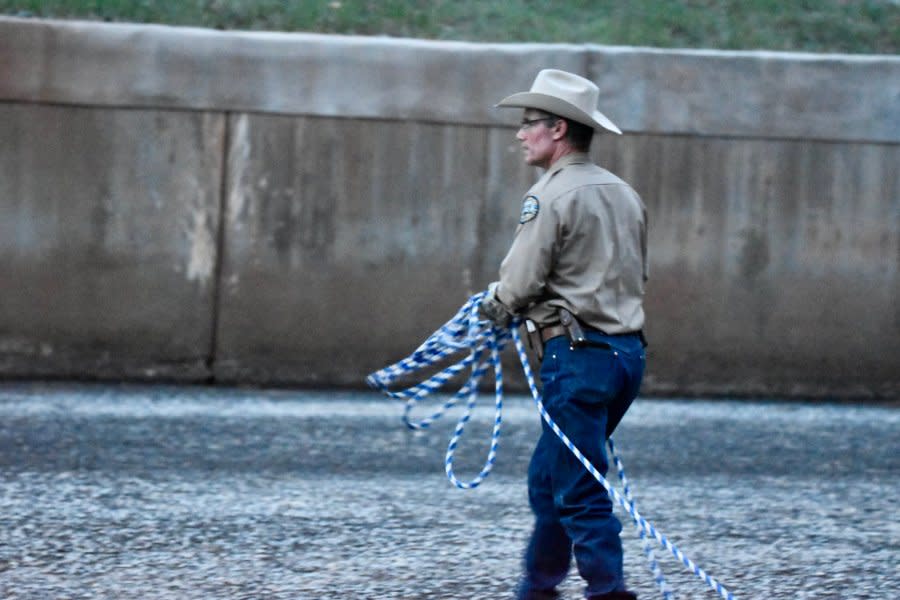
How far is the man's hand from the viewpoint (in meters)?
4.70

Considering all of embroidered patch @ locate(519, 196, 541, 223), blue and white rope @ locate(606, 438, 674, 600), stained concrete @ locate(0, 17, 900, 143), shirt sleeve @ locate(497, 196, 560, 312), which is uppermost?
stained concrete @ locate(0, 17, 900, 143)

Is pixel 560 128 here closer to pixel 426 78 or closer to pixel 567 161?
pixel 567 161

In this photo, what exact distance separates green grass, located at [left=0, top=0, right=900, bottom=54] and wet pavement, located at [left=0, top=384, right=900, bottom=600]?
9.35 feet

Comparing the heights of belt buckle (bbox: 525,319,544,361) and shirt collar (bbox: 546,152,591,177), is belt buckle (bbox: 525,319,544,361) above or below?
below

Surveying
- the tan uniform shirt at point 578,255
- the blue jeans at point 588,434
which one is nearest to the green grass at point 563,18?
the tan uniform shirt at point 578,255

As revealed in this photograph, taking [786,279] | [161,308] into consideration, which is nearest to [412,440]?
[161,308]

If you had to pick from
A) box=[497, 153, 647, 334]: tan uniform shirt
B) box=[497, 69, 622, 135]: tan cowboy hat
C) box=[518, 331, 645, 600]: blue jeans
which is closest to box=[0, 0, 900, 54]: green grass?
box=[497, 69, 622, 135]: tan cowboy hat

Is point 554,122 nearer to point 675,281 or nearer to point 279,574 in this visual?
point 279,574

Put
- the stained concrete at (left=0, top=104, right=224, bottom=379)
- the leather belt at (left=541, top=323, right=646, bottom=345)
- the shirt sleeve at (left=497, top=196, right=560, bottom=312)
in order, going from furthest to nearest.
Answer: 1. the stained concrete at (left=0, top=104, right=224, bottom=379)
2. the leather belt at (left=541, top=323, right=646, bottom=345)
3. the shirt sleeve at (left=497, top=196, right=560, bottom=312)

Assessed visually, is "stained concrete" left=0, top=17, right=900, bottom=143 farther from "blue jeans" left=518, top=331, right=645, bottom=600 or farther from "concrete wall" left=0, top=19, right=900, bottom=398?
"blue jeans" left=518, top=331, right=645, bottom=600

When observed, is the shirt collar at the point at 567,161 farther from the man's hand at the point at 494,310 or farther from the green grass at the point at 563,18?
the green grass at the point at 563,18

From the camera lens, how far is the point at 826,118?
10.1m

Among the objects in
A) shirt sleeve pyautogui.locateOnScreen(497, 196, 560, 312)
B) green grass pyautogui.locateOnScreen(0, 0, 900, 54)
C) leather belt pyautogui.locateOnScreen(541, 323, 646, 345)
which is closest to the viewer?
shirt sleeve pyautogui.locateOnScreen(497, 196, 560, 312)

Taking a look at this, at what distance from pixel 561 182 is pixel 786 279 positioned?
5.90m
